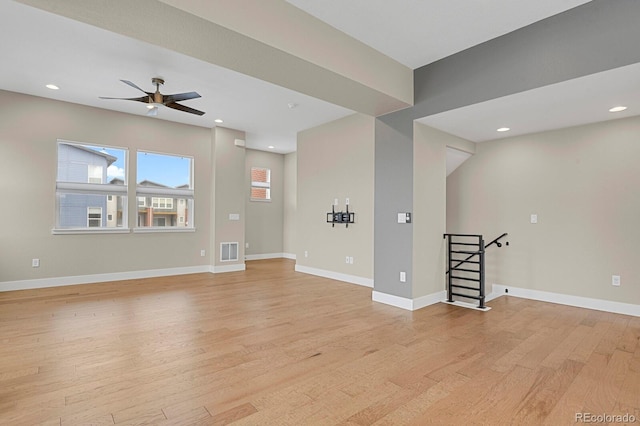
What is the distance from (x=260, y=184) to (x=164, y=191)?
10.2ft

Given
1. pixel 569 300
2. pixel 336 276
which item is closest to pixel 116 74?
pixel 336 276

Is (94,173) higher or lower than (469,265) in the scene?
higher

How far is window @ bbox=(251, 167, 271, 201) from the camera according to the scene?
9102mm

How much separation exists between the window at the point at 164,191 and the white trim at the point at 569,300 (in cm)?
598

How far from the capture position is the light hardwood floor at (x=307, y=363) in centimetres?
193

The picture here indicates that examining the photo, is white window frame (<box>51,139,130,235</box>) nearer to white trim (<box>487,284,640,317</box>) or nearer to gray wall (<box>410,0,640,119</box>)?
gray wall (<box>410,0,640,119</box>)

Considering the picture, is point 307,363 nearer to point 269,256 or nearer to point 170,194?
point 170,194

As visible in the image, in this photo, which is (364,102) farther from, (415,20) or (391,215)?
(391,215)

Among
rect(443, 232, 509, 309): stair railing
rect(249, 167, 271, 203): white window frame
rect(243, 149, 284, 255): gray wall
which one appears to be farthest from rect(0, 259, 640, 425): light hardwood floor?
rect(249, 167, 271, 203): white window frame

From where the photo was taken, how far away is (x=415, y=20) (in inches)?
118

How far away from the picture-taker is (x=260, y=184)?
923 cm

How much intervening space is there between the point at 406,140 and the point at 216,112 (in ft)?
11.6

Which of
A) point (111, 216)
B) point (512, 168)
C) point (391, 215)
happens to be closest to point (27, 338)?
point (111, 216)

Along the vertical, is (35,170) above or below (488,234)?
above
